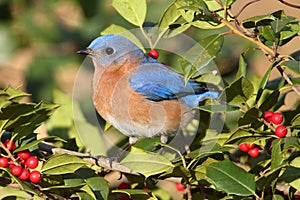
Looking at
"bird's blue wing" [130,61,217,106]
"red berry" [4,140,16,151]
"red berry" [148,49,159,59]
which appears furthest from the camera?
"bird's blue wing" [130,61,217,106]

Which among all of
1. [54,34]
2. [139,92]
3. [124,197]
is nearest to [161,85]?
[139,92]

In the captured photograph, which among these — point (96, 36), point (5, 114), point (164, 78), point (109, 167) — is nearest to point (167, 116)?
point (164, 78)

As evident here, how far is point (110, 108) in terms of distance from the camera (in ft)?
9.95

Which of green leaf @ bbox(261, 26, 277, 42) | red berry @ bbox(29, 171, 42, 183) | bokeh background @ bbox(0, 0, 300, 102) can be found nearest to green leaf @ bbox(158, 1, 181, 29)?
green leaf @ bbox(261, 26, 277, 42)

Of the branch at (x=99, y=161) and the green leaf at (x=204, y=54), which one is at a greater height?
the green leaf at (x=204, y=54)

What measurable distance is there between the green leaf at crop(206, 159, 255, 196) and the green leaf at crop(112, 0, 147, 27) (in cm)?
85

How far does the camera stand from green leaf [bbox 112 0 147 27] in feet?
8.66

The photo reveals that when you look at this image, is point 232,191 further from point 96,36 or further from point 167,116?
point 96,36

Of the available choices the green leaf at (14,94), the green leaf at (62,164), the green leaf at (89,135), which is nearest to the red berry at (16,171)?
the green leaf at (62,164)

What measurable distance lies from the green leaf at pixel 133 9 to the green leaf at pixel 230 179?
85cm

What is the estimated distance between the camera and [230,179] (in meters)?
1.99

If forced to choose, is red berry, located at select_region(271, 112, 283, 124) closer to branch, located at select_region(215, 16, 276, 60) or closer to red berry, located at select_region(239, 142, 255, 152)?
red berry, located at select_region(239, 142, 255, 152)

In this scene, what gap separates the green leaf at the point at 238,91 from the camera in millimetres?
2064

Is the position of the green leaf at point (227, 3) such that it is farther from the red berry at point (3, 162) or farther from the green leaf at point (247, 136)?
the red berry at point (3, 162)
